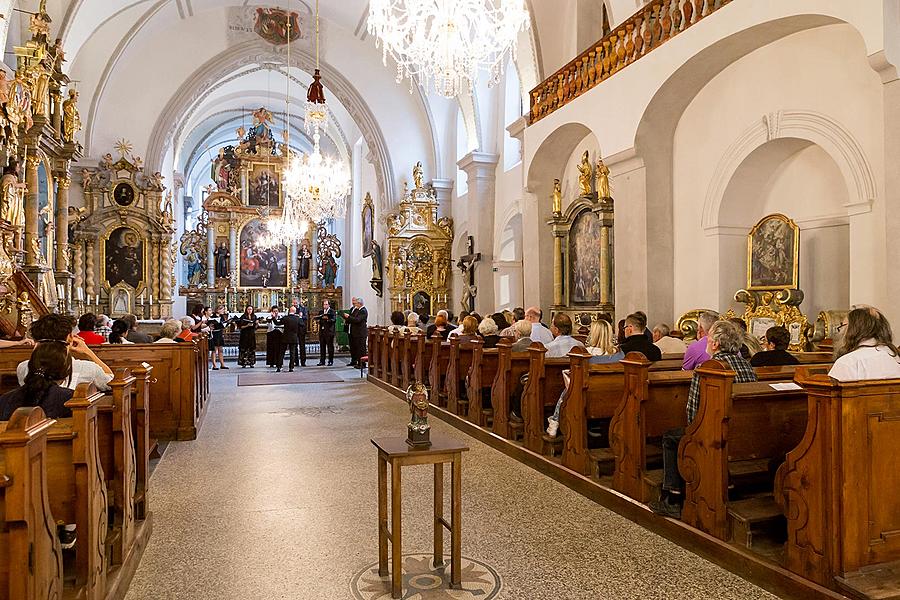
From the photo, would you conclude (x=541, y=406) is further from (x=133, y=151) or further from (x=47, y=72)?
(x=133, y=151)

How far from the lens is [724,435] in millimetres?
3566

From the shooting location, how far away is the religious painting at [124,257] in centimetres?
1691

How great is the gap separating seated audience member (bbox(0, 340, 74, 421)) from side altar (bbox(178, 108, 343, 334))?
22.3 m

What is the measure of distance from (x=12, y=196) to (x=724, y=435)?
10.1m

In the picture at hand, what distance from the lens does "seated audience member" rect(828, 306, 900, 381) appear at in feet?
10.5

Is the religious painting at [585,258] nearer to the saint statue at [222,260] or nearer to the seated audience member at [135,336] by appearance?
the seated audience member at [135,336]

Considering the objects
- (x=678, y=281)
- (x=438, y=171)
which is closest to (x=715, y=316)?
(x=678, y=281)

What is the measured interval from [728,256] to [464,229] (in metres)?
9.51

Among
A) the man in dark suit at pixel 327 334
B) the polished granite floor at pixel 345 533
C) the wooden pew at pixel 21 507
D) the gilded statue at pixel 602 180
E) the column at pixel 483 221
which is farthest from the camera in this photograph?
the man in dark suit at pixel 327 334

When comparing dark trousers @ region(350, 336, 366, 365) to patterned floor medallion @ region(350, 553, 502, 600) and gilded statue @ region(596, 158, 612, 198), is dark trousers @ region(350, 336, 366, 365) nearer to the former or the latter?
gilded statue @ region(596, 158, 612, 198)

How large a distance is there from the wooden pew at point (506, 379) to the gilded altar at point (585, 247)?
3.90 m

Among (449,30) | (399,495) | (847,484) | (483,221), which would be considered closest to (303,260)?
(483,221)

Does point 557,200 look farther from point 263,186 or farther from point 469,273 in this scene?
point 263,186

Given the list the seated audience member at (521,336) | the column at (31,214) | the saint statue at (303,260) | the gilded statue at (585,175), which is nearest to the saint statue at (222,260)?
the saint statue at (303,260)
